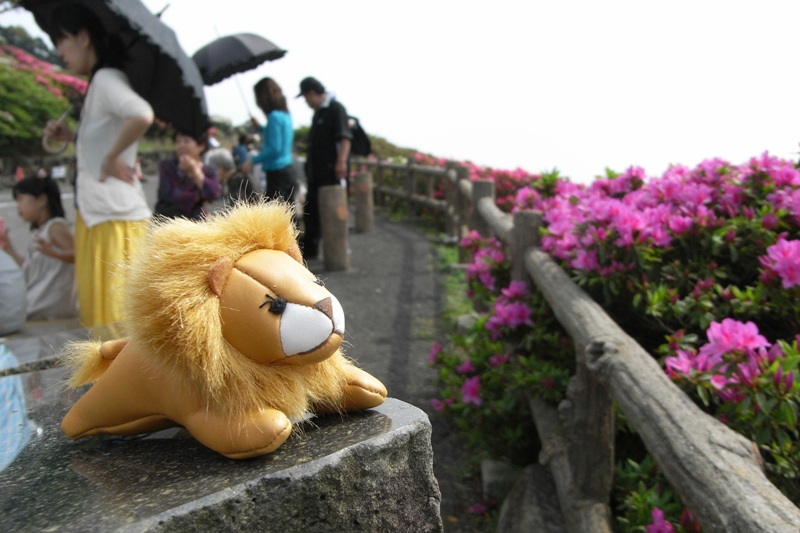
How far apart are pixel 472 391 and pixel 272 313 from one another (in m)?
2.01

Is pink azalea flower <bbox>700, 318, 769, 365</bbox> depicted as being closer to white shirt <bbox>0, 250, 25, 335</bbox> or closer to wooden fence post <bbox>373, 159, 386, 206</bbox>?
white shirt <bbox>0, 250, 25, 335</bbox>

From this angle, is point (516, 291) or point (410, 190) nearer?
point (516, 291)

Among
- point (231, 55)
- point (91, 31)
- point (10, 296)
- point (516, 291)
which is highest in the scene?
point (231, 55)

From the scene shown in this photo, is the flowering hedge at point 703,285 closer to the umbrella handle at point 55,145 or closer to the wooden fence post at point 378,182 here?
the umbrella handle at point 55,145

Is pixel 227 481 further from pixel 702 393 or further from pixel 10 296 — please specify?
pixel 10 296

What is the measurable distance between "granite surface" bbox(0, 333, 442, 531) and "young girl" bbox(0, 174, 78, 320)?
8.23 feet

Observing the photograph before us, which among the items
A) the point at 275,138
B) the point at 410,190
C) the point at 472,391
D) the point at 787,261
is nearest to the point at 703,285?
the point at 787,261

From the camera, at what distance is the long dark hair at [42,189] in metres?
3.71

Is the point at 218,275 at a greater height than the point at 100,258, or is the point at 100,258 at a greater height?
the point at 218,275

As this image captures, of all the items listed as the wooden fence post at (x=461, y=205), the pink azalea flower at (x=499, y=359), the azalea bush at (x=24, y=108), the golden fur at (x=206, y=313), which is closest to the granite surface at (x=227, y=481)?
the golden fur at (x=206, y=313)

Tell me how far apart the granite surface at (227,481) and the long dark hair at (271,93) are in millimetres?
3987

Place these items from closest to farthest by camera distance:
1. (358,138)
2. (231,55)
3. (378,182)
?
(231,55) < (358,138) < (378,182)

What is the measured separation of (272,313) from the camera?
1179 mm

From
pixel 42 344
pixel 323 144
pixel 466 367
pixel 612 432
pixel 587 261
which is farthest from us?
pixel 323 144
